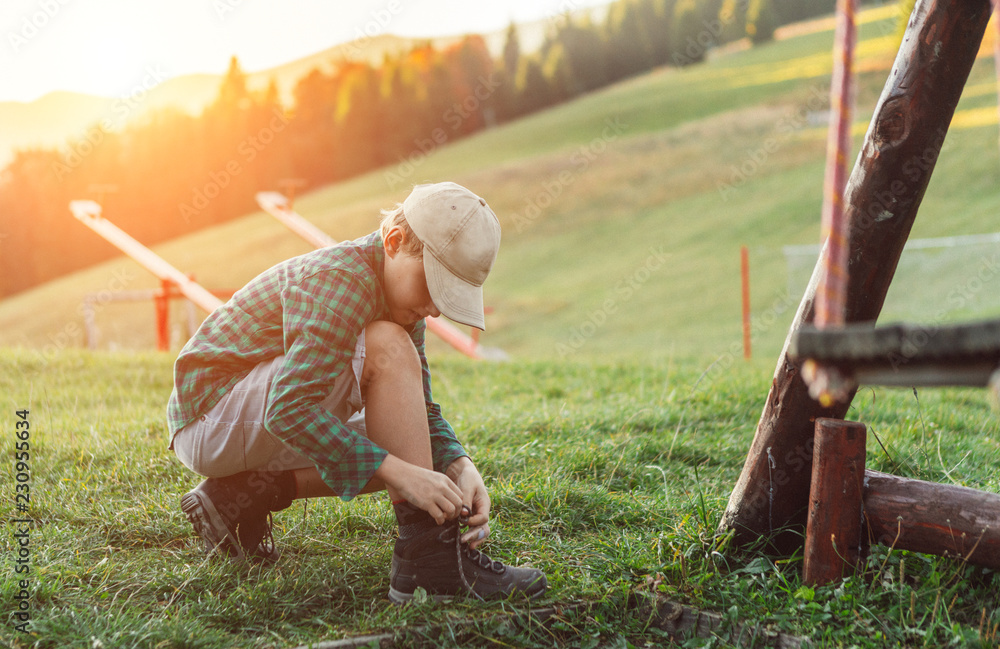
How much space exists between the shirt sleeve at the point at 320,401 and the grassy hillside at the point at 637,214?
7357 millimetres

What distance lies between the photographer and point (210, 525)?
2.22 m

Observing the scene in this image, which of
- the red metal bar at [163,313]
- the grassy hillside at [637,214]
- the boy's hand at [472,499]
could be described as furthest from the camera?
the grassy hillside at [637,214]

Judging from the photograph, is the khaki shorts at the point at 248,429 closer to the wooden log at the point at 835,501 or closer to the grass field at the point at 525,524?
the grass field at the point at 525,524

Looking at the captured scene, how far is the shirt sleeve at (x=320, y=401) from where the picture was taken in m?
1.87

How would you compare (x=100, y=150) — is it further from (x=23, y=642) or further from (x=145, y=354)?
(x=23, y=642)

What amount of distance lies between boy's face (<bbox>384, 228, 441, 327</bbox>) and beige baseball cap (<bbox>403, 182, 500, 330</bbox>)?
51 mm

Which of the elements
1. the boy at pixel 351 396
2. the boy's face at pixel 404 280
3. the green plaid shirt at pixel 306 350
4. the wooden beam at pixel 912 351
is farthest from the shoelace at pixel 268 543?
the wooden beam at pixel 912 351

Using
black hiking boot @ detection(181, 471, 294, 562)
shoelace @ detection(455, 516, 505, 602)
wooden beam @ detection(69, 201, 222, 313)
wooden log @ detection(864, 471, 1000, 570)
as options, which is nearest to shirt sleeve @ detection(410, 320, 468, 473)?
shoelace @ detection(455, 516, 505, 602)

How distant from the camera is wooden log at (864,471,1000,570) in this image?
6.23ft

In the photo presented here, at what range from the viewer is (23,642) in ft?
5.87

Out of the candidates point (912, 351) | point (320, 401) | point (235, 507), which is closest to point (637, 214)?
point (235, 507)

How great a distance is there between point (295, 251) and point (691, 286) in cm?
1295

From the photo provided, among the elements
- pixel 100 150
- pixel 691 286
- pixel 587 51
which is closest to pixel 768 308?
pixel 691 286

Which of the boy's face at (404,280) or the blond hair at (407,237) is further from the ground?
the blond hair at (407,237)
